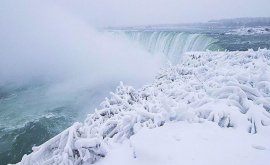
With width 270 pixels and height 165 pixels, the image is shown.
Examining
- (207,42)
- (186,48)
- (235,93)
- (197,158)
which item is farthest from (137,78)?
(197,158)

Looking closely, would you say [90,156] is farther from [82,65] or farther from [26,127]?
[82,65]

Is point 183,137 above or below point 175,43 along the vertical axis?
below

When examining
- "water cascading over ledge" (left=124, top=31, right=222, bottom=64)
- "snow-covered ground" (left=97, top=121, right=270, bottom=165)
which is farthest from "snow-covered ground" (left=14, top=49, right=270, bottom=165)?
"water cascading over ledge" (left=124, top=31, right=222, bottom=64)

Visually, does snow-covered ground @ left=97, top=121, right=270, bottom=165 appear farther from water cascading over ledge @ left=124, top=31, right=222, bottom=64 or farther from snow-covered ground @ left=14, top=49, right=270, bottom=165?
water cascading over ledge @ left=124, top=31, right=222, bottom=64

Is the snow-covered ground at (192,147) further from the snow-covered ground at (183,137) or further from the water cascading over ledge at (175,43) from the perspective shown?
the water cascading over ledge at (175,43)

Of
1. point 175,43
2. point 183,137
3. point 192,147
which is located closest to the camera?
point 192,147

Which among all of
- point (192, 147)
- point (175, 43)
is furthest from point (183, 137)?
point (175, 43)

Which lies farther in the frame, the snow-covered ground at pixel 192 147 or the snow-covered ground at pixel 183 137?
the snow-covered ground at pixel 183 137

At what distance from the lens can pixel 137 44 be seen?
1196 inches

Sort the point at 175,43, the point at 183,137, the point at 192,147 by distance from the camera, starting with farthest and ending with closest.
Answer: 1. the point at 175,43
2. the point at 183,137
3. the point at 192,147

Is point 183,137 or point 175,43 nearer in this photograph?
point 183,137

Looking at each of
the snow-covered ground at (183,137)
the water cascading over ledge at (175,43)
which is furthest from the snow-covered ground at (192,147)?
the water cascading over ledge at (175,43)

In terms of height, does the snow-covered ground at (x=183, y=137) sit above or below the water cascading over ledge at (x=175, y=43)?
below

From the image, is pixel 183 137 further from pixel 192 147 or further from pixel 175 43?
pixel 175 43
